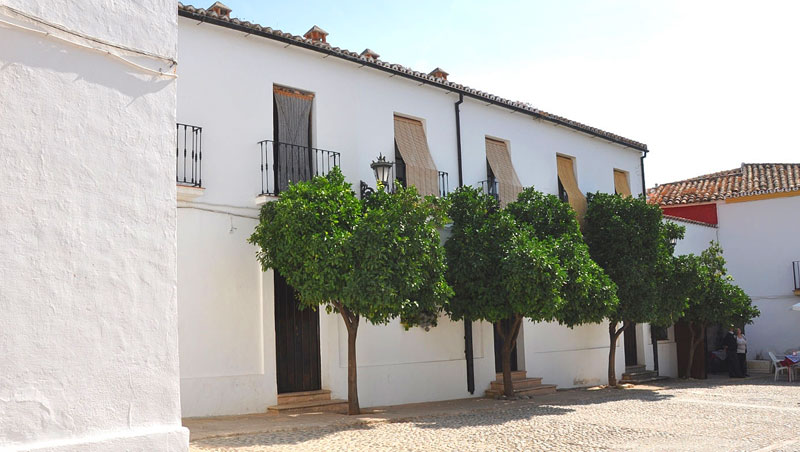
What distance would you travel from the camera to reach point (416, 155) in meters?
13.5

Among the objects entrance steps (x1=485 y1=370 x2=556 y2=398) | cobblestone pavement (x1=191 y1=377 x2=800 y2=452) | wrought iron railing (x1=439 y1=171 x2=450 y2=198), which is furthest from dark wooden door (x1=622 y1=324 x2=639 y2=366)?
wrought iron railing (x1=439 y1=171 x2=450 y2=198)

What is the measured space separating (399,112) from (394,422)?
19.0ft

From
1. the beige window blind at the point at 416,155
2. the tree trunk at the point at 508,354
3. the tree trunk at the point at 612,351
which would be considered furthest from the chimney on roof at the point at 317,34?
the tree trunk at the point at 612,351

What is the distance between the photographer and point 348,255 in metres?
9.57

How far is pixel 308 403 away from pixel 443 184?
4992 millimetres

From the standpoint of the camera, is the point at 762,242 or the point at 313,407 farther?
the point at 762,242

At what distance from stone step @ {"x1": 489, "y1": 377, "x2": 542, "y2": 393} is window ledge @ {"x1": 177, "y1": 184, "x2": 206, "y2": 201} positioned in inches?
274

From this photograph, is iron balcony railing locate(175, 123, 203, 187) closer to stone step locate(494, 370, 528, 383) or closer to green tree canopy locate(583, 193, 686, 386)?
stone step locate(494, 370, 528, 383)

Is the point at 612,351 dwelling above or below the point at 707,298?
below

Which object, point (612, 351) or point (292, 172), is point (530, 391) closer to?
point (612, 351)

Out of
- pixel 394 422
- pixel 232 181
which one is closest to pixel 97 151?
pixel 232 181

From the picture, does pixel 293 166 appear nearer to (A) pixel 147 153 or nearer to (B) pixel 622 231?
(A) pixel 147 153

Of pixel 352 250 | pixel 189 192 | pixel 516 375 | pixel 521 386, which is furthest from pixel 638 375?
pixel 189 192

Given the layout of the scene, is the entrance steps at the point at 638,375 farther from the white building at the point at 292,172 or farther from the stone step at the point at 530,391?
the stone step at the point at 530,391
